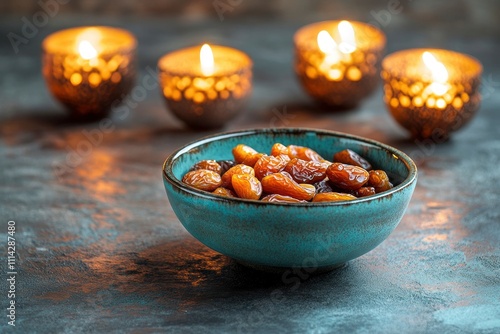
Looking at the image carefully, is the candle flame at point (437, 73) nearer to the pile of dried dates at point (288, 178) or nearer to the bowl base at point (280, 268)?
Answer: the pile of dried dates at point (288, 178)

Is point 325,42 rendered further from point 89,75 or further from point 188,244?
point 188,244

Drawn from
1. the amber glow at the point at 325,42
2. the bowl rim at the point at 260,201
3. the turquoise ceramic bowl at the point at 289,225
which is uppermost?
the amber glow at the point at 325,42

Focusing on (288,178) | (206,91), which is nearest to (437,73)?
(206,91)

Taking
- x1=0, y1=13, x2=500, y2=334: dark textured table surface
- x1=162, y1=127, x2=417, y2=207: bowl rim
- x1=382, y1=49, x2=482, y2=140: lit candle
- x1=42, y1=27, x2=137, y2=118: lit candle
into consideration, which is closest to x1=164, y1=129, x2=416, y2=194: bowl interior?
x1=162, y1=127, x2=417, y2=207: bowl rim

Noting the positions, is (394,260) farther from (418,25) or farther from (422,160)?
(418,25)

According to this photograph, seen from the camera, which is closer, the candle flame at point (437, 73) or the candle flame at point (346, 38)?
the candle flame at point (437, 73)

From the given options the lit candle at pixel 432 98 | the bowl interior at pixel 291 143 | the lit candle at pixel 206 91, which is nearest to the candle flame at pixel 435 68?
the lit candle at pixel 432 98

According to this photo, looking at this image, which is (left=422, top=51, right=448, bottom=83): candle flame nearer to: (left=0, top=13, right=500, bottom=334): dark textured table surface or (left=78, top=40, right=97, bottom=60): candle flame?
(left=0, top=13, right=500, bottom=334): dark textured table surface
